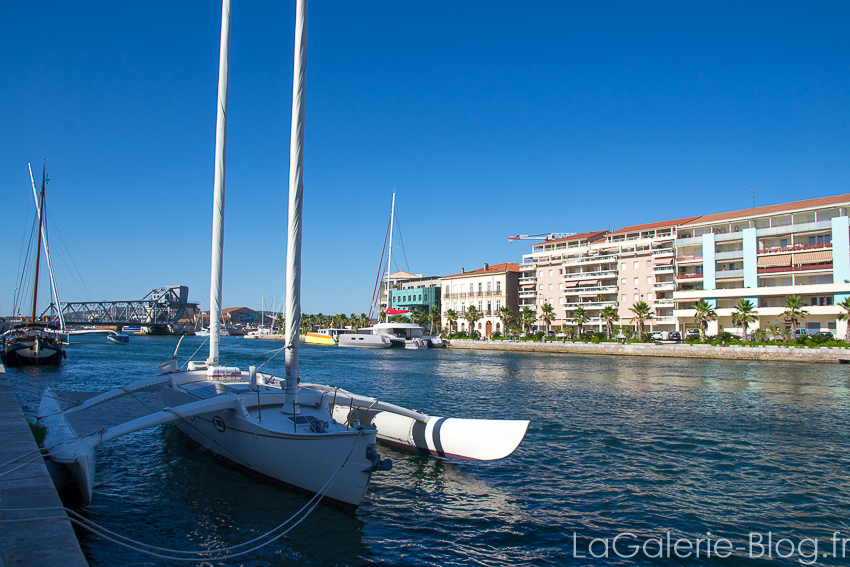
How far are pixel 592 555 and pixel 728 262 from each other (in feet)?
223

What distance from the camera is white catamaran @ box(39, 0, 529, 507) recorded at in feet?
33.0

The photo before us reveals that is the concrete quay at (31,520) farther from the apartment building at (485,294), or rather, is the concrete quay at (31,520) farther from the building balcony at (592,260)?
the apartment building at (485,294)

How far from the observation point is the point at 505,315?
291 ft

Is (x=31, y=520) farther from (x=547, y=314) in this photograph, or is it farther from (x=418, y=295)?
(x=418, y=295)

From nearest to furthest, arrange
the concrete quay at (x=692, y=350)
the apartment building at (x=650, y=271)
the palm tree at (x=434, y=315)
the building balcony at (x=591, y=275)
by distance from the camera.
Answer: the concrete quay at (x=692, y=350), the apartment building at (x=650, y=271), the building balcony at (x=591, y=275), the palm tree at (x=434, y=315)

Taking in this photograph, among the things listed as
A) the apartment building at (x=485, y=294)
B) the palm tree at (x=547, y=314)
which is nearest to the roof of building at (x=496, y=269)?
the apartment building at (x=485, y=294)

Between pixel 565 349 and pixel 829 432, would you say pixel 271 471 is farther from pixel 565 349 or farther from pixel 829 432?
pixel 565 349

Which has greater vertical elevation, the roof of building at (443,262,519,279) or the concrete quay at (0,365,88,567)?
the roof of building at (443,262,519,279)

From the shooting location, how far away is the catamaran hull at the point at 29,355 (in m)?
39.9

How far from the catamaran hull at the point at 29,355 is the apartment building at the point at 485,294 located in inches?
2505

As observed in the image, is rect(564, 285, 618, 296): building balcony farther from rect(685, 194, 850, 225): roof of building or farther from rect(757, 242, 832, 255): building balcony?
rect(757, 242, 832, 255): building balcony

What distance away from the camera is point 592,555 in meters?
8.90

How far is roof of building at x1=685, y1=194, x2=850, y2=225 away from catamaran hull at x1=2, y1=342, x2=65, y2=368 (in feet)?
236

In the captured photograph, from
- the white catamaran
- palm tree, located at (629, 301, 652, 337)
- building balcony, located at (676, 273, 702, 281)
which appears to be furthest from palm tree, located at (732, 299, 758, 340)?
the white catamaran
